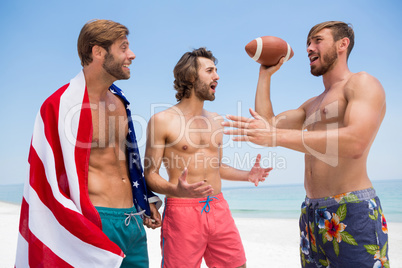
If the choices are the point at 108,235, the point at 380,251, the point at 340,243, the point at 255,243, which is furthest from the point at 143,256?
the point at 255,243

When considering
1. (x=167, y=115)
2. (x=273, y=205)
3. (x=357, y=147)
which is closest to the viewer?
(x=357, y=147)

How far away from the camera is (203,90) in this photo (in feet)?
11.3

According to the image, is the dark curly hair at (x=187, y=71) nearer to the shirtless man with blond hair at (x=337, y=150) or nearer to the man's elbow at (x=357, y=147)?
the shirtless man with blond hair at (x=337, y=150)

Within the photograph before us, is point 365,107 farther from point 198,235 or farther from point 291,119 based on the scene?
point 198,235

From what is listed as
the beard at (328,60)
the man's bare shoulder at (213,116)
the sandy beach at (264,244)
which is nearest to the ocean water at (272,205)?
the sandy beach at (264,244)

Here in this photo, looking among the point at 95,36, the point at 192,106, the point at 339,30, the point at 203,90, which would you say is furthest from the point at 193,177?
the point at 339,30

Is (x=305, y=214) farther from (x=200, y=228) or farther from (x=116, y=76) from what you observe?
(x=116, y=76)

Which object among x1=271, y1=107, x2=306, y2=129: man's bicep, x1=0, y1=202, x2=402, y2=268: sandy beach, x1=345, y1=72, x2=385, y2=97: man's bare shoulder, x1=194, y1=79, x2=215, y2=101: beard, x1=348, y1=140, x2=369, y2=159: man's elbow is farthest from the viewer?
x1=0, y1=202, x2=402, y2=268: sandy beach

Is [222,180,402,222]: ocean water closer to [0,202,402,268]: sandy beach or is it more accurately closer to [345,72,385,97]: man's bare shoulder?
[0,202,402,268]: sandy beach

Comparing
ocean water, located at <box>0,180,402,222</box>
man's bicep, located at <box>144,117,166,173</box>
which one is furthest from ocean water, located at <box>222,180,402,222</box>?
man's bicep, located at <box>144,117,166,173</box>

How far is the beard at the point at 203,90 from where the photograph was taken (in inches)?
136

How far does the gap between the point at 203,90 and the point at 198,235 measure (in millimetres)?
1403

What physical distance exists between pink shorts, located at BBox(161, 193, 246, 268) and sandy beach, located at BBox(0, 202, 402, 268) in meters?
3.03

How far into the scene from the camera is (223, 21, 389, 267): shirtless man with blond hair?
209cm
